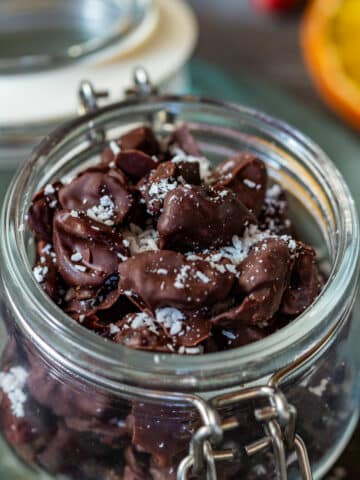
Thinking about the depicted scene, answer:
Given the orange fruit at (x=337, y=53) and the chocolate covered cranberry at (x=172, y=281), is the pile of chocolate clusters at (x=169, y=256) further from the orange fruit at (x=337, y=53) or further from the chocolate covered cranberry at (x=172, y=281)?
the orange fruit at (x=337, y=53)

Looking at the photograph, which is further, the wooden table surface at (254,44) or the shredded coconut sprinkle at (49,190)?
the wooden table surface at (254,44)

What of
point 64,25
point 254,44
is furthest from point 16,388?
point 254,44

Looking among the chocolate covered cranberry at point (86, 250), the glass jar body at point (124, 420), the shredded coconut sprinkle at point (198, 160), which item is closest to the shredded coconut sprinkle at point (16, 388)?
the glass jar body at point (124, 420)

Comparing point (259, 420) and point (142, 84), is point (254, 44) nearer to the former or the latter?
point (142, 84)

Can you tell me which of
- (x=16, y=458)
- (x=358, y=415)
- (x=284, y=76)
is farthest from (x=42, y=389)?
(x=284, y=76)

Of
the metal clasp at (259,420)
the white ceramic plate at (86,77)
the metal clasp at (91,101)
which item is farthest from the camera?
the white ceramic plate at (86,77)

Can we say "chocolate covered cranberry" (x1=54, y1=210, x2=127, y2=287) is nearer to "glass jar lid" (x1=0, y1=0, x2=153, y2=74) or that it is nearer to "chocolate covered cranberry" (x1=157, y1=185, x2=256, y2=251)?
"chocolate covered cranberry" (x1=157, y1=185, x2=256, y2=251)

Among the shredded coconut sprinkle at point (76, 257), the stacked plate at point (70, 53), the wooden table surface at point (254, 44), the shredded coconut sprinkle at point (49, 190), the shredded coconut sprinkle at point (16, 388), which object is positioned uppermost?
the shredded coconut sprinkle at point (49, 190)

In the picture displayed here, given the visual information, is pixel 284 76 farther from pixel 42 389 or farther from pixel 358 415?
pixel 42 389
